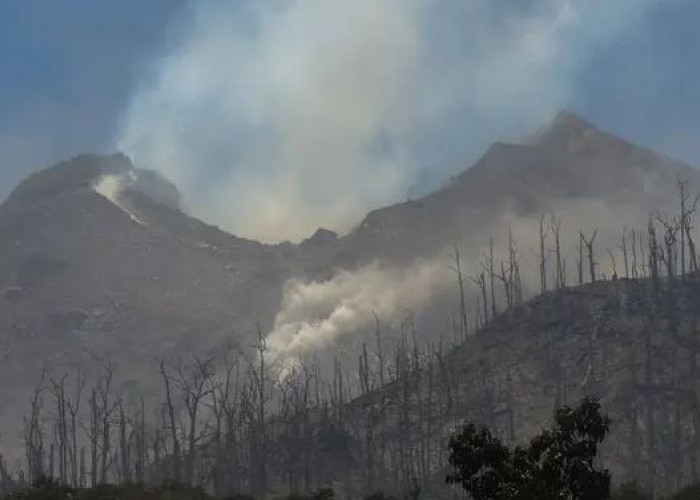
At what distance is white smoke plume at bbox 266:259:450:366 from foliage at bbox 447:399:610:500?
423 ft

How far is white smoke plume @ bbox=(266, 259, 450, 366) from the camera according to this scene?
503 feet

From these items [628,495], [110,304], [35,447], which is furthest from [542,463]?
[110,304]

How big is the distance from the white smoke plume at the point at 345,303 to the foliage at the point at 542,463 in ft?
423

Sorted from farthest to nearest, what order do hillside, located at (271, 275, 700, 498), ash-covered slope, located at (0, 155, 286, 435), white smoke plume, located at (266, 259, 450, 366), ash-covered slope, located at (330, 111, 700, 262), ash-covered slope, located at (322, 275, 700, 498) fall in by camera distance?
ash-covered slope, located at (330, 111, 700, 262) < ash-covered slope, located at (0, 155, 286, 435) < white smoke plume, located at (266, 259, 450, 366) < hillside, located at (271, 275, 700, 498) < ash-covered slope, located at (322, 275, 700, 498)

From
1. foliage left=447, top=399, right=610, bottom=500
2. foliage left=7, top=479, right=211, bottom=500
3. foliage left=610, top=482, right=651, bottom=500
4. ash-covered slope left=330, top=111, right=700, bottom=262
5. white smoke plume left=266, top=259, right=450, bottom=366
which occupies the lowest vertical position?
foliage left=610, top=482, right=651, bottom=500

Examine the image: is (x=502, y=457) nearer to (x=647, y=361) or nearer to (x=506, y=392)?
(x=647, y=361)

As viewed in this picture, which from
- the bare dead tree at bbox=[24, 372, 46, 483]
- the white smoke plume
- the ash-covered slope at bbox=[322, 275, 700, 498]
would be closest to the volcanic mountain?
the white smoke plume

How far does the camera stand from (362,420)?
79312 millimetres

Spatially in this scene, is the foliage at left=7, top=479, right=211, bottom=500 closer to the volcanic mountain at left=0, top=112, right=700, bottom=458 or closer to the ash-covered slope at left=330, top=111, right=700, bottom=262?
the volcanic mountain at left=0, top=112, right=700, bottom=458

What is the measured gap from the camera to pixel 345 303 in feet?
538

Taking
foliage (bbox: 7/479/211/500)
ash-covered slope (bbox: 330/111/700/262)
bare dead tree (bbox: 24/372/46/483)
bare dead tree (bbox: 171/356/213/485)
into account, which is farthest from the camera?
ash-covered slope (bbox: 330/111/700/262)

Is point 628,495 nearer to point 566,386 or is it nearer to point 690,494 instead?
point 690,494

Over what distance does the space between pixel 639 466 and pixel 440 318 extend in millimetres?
82833

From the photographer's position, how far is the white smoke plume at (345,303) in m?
153
